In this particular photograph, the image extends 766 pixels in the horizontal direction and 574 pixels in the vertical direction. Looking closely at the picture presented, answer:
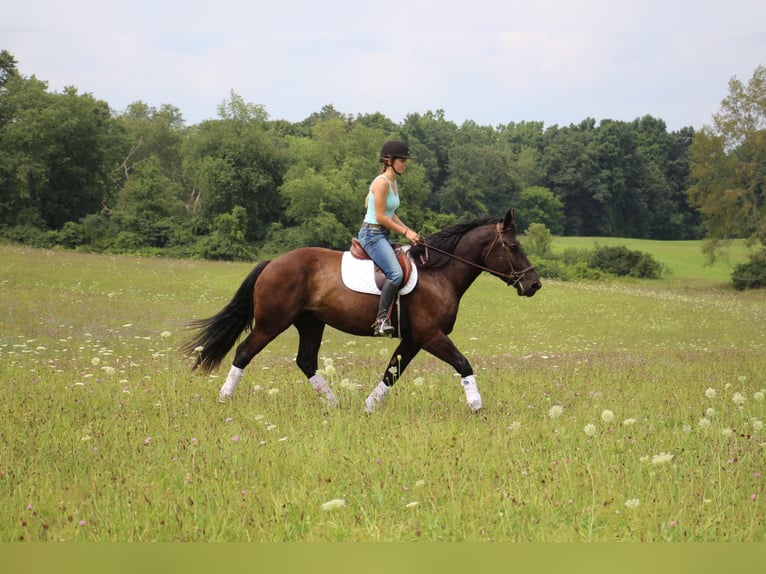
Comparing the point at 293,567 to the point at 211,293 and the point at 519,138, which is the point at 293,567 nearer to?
the point at 211,293

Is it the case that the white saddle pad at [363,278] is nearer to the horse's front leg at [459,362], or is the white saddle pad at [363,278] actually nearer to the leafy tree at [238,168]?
the horse's front leg at [459,362]

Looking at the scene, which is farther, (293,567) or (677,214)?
(677,214)

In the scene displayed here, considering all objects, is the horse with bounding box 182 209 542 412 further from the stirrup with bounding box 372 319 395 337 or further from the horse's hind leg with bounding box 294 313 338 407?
the stirrup with bounding box 372 319 395 337

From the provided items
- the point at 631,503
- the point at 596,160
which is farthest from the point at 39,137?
the point at 596,160

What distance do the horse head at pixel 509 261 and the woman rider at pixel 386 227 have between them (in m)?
1.06

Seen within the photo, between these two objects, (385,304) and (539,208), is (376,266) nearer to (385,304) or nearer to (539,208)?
(385,304)

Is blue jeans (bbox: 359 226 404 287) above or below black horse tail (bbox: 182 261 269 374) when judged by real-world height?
above

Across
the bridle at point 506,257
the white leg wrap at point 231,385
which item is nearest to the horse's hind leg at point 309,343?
the white leg wrap at point 231,385

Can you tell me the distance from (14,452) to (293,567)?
15.3ft

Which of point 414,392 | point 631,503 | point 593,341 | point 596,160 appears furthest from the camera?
point 596,160

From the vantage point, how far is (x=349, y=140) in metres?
82.7

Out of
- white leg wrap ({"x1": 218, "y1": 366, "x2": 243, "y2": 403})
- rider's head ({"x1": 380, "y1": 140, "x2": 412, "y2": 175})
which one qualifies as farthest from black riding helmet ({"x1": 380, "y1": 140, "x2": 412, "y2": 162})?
white leg wrap ({"x1": 218, "y1": 366, "x2": 243, "y2": 403})

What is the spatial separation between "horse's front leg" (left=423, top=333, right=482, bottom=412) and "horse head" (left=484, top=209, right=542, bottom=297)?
117 centimetres

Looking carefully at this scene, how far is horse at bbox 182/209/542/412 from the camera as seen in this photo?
9.49 metres
